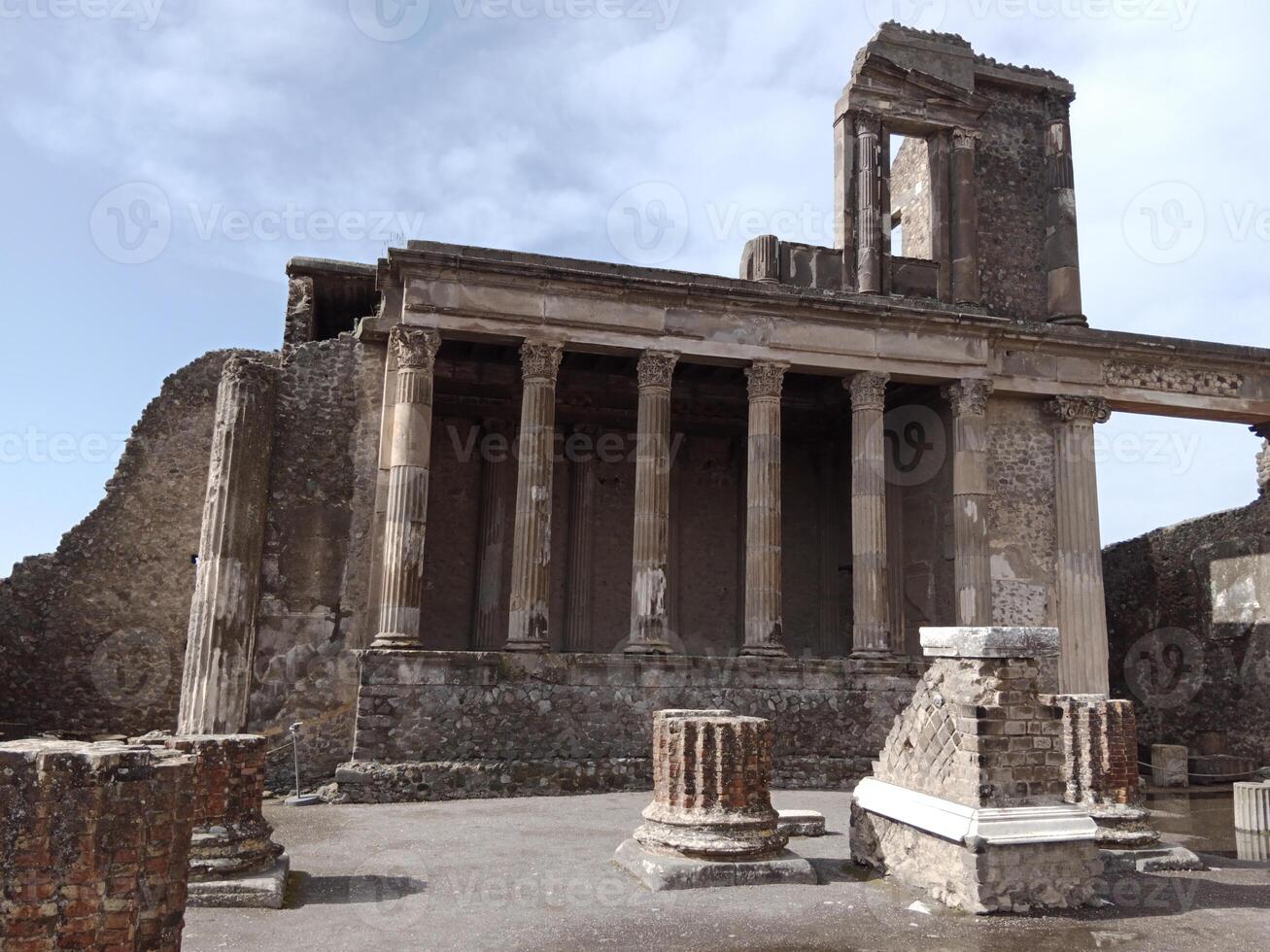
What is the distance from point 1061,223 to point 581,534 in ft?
33.6

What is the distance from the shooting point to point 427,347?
44.3 ft

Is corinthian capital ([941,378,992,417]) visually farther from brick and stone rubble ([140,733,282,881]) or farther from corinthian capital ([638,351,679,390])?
brick and stone rubble ([140,733,282,881])

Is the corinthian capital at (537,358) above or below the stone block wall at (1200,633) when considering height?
above

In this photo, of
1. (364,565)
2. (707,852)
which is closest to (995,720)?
(707,852)

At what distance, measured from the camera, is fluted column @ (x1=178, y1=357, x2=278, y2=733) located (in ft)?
40.8

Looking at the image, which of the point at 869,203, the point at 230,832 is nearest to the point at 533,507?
the point at 230,832

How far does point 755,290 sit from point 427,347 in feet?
15.5

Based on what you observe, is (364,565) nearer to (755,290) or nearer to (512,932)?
(755,290)

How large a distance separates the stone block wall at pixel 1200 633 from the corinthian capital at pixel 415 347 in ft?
48.5

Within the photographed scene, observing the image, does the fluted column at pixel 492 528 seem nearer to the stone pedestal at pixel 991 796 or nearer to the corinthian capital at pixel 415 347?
the corinthian capital at pixel 415 347

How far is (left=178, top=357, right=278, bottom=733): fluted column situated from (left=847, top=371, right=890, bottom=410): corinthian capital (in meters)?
8.28

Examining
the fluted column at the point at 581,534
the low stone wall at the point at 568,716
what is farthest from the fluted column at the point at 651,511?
the fluted column at the point at 581,534

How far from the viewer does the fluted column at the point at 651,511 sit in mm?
13719

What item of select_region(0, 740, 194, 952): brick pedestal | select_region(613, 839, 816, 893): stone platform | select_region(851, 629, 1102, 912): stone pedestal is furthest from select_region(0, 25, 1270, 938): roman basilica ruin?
select_region(0, 740, 194, 952): brick pedestal
